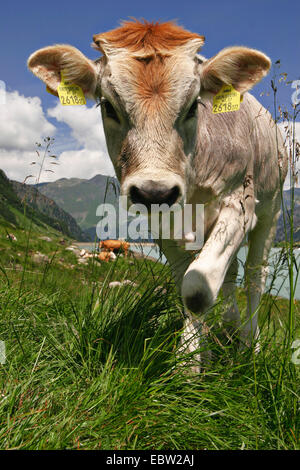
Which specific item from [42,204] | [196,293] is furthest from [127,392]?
[42,204]

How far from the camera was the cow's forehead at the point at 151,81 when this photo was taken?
3.10 metres

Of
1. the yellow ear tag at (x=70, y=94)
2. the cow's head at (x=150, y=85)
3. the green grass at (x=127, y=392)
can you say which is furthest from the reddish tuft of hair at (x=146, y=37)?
the green grass at (x=127, y=392)

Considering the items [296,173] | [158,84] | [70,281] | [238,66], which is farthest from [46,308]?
→ [238,66]

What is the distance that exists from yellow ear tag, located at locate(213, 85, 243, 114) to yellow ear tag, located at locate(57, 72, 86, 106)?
125 cm

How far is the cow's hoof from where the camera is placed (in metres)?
3.17

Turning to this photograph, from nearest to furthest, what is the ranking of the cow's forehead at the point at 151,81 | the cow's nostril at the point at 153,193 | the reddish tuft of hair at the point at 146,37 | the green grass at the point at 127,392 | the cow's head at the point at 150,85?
the green grass at the point at 127,392 < the cow's nostril at the point at 153,193 < the cow's head at the point at 150,85 < the cow's forehead at the point at 151,81 < the reddish tuft of hair at the point at 146,37

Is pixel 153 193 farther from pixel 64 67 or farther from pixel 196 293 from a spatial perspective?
pixel 64 67

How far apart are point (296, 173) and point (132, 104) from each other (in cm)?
135

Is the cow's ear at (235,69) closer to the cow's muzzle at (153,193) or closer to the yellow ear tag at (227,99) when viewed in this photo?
the yellow ear tag at (227,99)

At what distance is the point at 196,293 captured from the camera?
3178 mm

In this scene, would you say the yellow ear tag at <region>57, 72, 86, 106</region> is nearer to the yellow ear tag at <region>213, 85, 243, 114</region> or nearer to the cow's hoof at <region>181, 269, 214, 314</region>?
the yellow ear tag at <region>213, 85, 243, 114</region>
